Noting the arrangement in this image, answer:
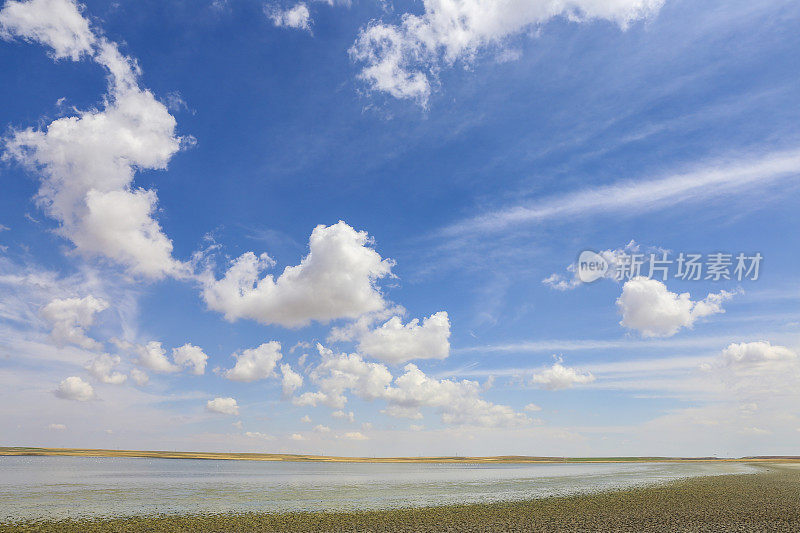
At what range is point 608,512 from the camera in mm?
46719

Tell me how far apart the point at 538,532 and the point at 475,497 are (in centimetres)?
2994

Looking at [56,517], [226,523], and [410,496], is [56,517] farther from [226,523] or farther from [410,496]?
[410,496]

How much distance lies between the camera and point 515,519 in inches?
1676

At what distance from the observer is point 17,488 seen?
67.2 metres

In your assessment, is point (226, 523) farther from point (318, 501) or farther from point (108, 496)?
point (108, 496)

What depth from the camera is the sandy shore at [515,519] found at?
37.3 meters

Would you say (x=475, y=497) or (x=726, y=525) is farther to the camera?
(x=475, y=497)

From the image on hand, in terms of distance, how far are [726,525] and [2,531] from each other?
54.4 meters

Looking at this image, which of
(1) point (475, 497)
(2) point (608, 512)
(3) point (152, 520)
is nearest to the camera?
(3) point (152, 520)

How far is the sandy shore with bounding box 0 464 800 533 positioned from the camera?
37.3 m

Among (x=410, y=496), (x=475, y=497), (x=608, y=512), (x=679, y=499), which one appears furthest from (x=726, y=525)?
(x=410, y=496)

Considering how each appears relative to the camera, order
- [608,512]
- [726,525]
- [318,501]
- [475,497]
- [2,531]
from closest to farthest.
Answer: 1. [2,531]
2. [726,525]
3. [608,512]
4. [318,501]
5. [475,497]

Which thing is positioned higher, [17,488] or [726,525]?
[726,525]

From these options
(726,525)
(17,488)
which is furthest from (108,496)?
(726,525)
